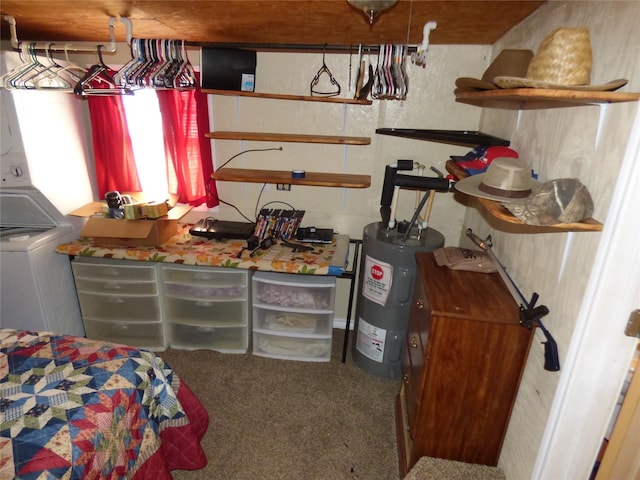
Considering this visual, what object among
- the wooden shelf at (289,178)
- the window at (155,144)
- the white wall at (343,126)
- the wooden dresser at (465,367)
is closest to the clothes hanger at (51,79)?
the window at (155,144)

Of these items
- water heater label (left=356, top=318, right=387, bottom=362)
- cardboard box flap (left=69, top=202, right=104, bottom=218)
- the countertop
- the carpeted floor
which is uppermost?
cardboard box flap (left=69, top=202, right=104, bottom=218)

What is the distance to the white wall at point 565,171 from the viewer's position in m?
1.01

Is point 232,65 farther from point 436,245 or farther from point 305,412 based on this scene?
point 305,412

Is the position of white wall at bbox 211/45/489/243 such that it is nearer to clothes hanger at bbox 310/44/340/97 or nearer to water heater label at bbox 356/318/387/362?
clothes hanger at bbox 310/44/340/97

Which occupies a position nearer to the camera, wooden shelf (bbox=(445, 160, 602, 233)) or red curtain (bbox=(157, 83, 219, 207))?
wooden shelf (bbox=(445, 160, 602, 233))

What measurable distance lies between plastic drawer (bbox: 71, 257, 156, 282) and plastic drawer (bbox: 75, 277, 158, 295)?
2 centimetres

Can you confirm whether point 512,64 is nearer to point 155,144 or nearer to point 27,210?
point 155,144

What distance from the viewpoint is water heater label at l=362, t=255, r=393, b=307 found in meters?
2.14

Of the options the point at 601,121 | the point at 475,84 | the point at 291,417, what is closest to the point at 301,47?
the point at 475,84

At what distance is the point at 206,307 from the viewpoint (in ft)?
8.19

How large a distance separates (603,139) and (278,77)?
193 cm

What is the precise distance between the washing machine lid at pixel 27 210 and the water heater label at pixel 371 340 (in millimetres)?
2079

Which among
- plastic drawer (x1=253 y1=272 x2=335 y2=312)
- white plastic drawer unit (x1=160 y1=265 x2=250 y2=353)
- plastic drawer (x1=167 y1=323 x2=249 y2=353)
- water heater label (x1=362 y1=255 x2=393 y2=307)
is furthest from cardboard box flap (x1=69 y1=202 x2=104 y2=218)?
water heater label (x1=362 y1=255 x2=393 y2=307)

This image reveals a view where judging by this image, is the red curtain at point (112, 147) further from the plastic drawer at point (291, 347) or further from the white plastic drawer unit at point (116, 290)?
the plastic drawer at point (291, 347)
